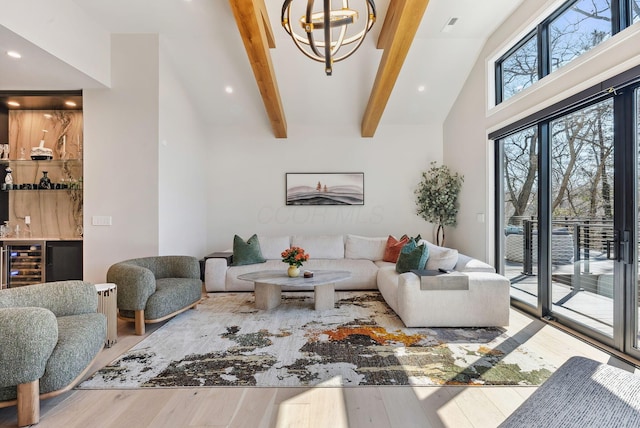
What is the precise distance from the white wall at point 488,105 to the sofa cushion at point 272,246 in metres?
2.99

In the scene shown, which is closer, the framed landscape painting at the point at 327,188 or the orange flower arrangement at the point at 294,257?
the orange flower arrangement at the point at 294,257

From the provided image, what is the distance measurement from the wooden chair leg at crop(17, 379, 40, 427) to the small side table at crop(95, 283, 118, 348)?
1083 mm

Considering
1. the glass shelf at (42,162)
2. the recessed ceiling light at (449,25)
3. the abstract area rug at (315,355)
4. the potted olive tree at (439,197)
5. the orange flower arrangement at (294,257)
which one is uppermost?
the recessed ceiling light at (449,25)

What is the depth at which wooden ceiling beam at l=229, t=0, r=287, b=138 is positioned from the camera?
329cm

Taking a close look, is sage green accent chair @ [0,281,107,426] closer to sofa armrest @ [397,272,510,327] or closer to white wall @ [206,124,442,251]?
sofa armrest @ [397,272,510,327]

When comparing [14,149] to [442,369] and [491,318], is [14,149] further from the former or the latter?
[491,318]

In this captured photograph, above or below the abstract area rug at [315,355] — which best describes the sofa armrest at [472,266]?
above

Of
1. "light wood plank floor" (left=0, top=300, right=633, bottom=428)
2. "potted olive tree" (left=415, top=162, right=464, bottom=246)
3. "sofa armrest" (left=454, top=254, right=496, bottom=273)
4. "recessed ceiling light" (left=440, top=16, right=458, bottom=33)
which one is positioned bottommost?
"light wood plank floor" (left=0, top=300, right=633, bottom=428)

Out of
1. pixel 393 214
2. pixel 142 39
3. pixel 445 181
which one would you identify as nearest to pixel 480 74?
pixel 445 181

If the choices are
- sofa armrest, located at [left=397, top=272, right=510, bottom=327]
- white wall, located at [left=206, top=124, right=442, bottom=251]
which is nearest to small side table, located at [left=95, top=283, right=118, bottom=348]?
sofa armrest, located at [left=397, top=272, right=510, bottom=327]

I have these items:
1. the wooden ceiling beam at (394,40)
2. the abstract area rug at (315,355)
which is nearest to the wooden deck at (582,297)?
the abstract area rug at (315,355)

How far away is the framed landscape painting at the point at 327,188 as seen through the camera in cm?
600

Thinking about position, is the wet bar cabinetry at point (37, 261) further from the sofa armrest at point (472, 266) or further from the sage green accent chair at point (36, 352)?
the sofa armrest at point (472, 266)

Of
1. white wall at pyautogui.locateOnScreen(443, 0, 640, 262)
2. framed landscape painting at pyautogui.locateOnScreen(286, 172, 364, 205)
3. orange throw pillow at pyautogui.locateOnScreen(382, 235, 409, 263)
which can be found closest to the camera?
white wall at pyautogui.locateOnScreen(443, 0, 640, 262)
